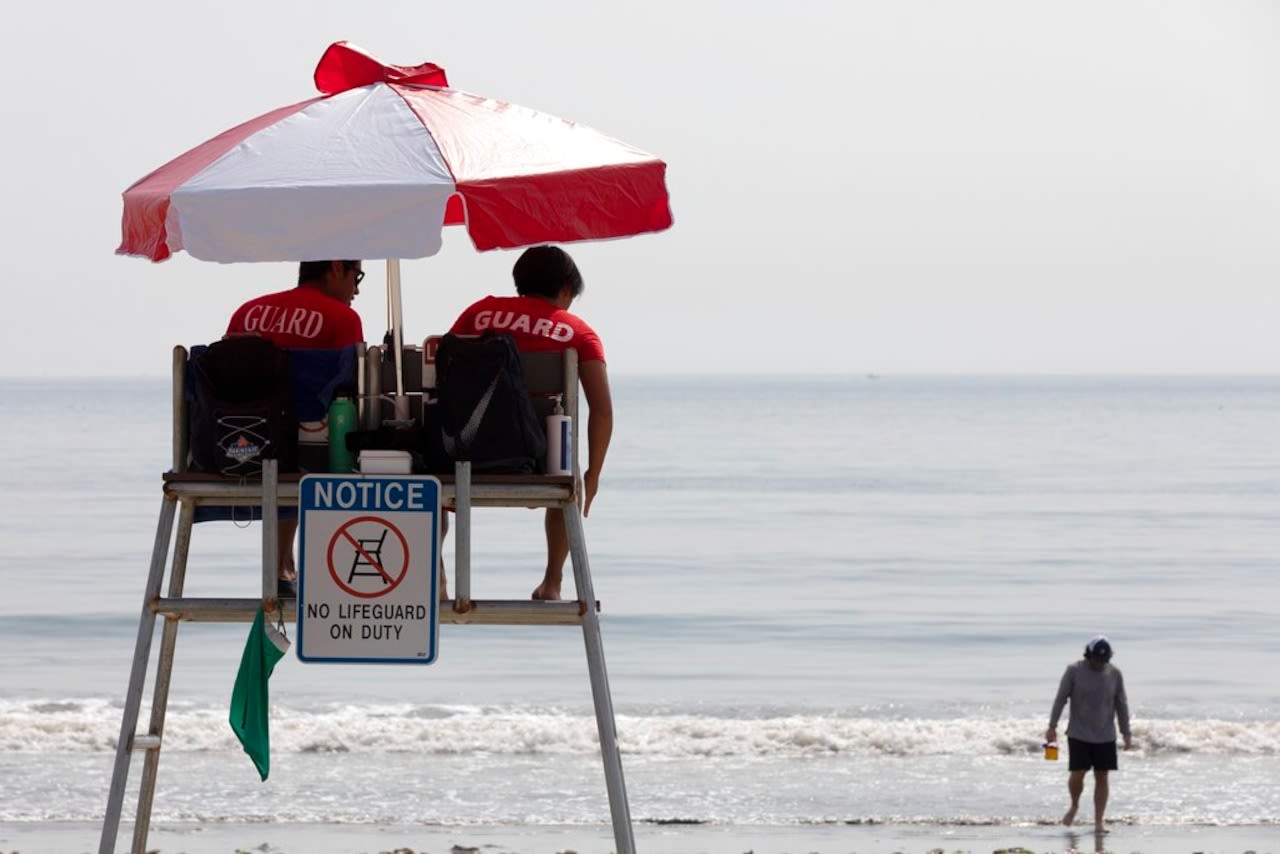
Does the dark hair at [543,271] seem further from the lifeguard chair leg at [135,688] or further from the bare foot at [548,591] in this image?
the lifeguard chair leg at [135,688]

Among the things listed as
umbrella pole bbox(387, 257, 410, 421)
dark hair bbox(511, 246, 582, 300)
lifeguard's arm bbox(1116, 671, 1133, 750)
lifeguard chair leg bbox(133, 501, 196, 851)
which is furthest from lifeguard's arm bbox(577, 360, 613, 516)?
lifeguard's arm bbox(1116, 671, 1133, 750)

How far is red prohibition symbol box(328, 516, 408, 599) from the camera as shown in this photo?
5.19 meters

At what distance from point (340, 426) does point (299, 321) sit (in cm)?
69

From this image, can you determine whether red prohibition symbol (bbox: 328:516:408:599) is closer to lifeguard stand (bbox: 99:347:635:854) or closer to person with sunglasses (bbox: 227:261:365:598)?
lifeguard stand (bbox: 99:347:635:854)

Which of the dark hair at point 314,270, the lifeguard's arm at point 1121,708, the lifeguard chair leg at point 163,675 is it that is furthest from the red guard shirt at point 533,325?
the lifeguard's arm at point 1121,708

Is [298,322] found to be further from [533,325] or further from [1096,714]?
[1096,714]

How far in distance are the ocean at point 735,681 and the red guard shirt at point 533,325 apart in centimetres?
691

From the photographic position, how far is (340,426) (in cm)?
534

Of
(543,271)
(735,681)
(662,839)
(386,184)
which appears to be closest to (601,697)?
(543,271)

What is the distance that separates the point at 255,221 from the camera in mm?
4984

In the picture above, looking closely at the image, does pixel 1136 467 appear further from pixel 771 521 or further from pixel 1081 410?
pixel 1081 410

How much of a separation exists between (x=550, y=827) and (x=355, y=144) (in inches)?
340

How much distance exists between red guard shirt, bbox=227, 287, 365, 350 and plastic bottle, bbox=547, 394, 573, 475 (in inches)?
36.2

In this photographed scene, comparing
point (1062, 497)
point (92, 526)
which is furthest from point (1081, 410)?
point (92, 526)
